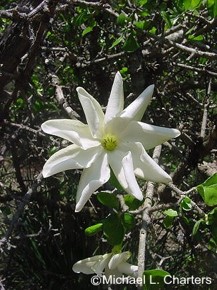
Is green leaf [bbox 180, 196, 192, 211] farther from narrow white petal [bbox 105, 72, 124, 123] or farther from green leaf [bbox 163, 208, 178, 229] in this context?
narrow white petal [bbox 105, 72, 124, 123]

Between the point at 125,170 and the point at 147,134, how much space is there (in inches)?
4.3

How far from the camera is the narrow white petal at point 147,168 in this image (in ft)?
3.26

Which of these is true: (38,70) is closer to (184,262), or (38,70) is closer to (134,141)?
(184,262)

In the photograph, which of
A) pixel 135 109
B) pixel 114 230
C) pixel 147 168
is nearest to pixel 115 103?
pixel 135 109

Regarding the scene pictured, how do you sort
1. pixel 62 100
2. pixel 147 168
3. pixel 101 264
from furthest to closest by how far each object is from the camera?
pixel 62 100, pixel 101 264, pixel 147 168

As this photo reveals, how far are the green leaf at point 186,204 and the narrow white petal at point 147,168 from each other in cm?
5

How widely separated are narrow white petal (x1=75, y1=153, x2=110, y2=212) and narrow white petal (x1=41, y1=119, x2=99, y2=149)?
0.04 meters

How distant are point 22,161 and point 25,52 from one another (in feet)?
2.88

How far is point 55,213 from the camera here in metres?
2.49

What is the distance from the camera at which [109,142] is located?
1.06 meters

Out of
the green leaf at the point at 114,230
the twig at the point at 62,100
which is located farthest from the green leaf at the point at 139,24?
the green leaf at the point at 114,230

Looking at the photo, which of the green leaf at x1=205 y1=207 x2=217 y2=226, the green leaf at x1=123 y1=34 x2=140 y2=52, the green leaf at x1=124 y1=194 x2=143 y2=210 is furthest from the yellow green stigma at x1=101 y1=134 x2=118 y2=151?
the green leaf at x1=123 y1=34 x2=140 y2=52

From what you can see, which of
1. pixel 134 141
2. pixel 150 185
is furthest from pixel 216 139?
pixel 134 141

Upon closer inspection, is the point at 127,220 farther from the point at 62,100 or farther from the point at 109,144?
the point at 62,100
